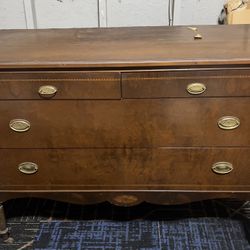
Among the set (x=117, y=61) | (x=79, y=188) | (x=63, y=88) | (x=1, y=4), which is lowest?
(x=79, y=188)

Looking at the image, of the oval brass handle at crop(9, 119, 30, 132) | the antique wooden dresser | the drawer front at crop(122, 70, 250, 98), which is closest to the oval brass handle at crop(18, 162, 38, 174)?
the antique wooden dresser

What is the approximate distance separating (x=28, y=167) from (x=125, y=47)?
2.17 feet

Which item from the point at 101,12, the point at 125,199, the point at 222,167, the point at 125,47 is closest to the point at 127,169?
the point at 125,199

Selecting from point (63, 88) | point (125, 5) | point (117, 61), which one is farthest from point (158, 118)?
point (125, 5)

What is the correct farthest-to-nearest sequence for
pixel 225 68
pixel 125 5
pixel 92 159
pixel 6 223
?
pixel 125 5 → pixel 6 223 → pixel 92 159 → pixel 225 68

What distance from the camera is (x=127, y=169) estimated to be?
1.47 metres

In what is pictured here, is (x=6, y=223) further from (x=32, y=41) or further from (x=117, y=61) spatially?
(x=117, y=61)

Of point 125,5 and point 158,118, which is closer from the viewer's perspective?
point 158,118

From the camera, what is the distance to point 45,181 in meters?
1.51

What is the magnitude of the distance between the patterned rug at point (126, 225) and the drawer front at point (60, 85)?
74cm

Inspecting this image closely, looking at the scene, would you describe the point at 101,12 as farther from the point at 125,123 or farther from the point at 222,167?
the point at 222,167

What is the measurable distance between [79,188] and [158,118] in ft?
1.59

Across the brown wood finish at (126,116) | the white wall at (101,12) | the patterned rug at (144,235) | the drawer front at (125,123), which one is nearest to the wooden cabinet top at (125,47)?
the brown wood finish at (126,116)

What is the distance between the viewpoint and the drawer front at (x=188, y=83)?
1.26m
